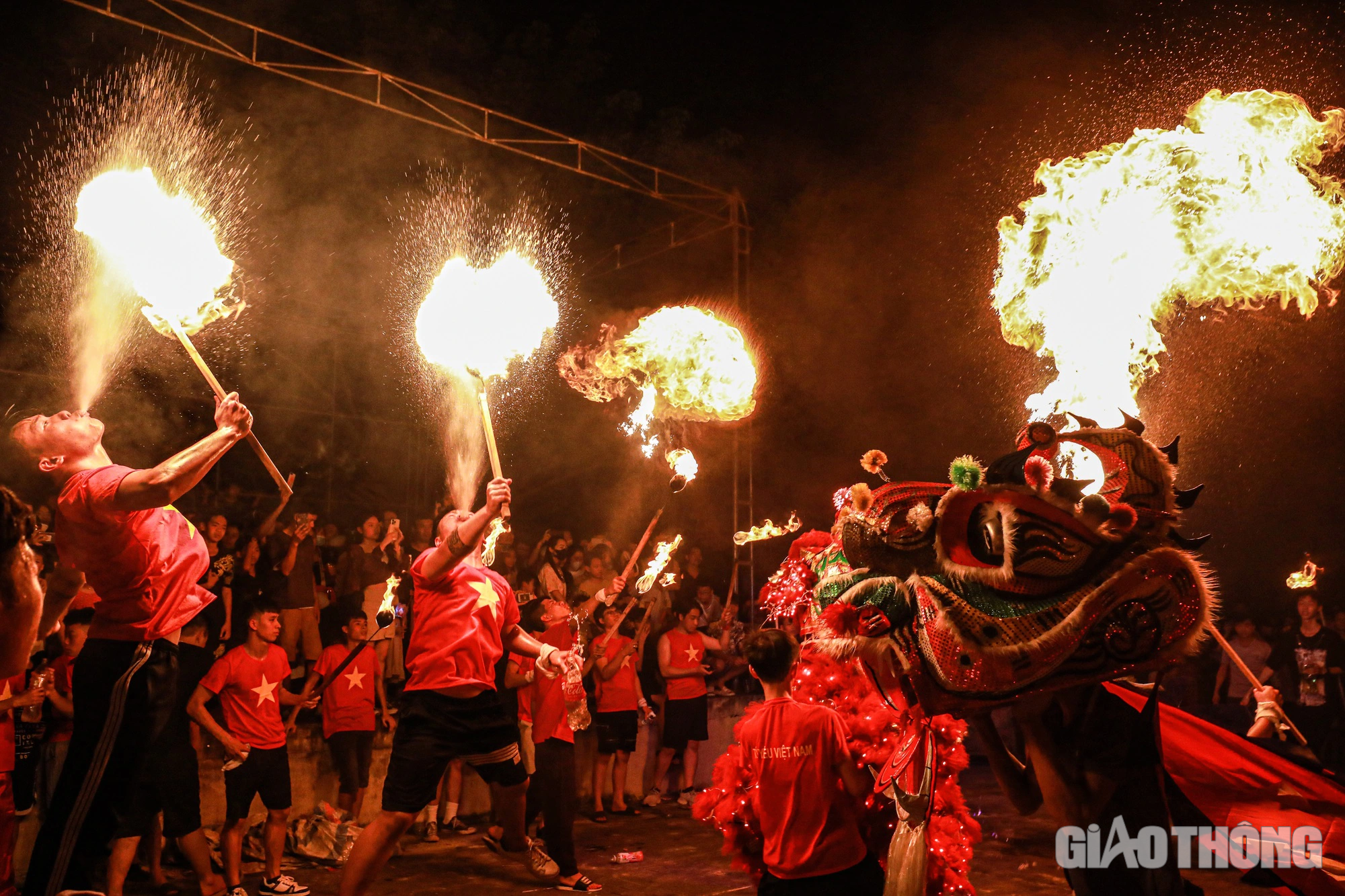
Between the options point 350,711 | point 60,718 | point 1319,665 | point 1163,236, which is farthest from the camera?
point 1319,665

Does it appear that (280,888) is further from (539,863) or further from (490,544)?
(490,544)

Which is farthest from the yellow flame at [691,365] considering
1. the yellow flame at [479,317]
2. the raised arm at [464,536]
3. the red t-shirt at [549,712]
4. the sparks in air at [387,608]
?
the raised arm at [464,536]

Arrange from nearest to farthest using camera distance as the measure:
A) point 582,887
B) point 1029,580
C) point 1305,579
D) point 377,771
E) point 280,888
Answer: point 1029,580 < point 280,888 < point 582,887 < point 377,771 < point 1305,579

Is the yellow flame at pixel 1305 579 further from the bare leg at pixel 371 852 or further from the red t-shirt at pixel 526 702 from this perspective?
the bare leg at pixel 371 852

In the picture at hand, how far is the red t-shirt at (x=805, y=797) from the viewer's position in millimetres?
3684

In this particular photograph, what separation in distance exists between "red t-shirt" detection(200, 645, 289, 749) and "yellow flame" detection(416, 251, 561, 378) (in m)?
2.38

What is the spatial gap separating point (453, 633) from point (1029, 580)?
3072 mm

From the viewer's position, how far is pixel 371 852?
4539mm

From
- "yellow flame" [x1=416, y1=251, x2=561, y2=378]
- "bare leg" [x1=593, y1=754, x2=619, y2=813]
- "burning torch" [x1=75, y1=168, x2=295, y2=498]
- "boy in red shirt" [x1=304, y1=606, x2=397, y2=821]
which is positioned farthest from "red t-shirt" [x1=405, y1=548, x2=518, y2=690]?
"bare leg" [x1=593, y1=754, x2=619, y2=813]

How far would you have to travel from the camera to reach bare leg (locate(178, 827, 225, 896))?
6.01 m

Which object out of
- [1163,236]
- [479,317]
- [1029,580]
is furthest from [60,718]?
[1163,236]

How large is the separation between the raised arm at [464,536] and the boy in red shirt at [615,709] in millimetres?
4293

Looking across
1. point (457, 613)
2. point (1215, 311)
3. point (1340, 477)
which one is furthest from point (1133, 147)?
point (1340, 477)

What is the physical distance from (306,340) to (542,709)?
682cm
